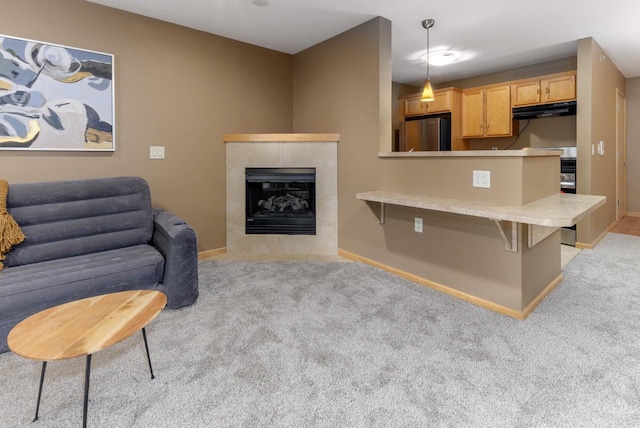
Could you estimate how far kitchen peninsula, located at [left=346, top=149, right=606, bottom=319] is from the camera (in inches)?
93.0

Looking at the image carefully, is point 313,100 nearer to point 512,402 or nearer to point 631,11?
point 631,11

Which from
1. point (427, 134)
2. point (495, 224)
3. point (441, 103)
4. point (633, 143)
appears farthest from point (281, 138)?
point (633, 143)

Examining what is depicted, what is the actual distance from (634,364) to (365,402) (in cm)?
147

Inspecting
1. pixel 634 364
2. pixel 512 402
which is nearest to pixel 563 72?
pixel 634 364

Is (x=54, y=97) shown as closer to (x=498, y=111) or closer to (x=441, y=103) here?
(x=441, y=103)

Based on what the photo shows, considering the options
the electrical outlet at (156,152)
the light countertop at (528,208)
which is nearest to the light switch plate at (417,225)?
the light countertop at (528,208)

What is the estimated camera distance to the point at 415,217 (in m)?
3.13

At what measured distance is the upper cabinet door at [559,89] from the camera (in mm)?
4418

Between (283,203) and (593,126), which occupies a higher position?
(593,126)

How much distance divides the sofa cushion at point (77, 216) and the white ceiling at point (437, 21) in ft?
5.48

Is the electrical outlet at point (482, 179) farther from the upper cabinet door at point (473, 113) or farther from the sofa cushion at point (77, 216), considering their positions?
the upper cabinet door at point (473, 113)

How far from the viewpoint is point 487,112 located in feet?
17.5

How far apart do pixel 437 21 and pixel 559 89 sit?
218 centimetres

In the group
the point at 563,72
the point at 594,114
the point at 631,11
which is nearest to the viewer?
the point at 631,11
